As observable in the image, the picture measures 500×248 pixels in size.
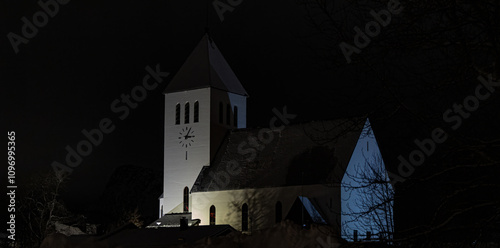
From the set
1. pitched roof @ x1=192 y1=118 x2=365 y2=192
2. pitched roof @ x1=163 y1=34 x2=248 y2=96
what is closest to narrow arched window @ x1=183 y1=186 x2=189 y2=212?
pitched roof @ x1=192 y1=118 x2=365 y2=192

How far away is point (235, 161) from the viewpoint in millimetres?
55875

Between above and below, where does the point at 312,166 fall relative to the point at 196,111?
below

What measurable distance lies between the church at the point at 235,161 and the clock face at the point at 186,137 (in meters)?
0.08

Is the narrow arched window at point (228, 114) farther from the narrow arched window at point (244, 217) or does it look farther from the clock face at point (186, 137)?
the narrow arched window at point (244, 217)

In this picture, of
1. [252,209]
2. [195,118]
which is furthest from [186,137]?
[252,209]

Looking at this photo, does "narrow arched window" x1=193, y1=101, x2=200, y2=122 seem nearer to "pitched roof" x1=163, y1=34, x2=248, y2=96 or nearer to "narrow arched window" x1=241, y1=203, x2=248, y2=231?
"pitched roof" x1=163, y1=34, x2=248, y2=96

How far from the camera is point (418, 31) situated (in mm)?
7992

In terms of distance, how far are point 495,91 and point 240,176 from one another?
152 feet

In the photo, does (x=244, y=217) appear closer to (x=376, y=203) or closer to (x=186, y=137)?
(x=186, y=137)

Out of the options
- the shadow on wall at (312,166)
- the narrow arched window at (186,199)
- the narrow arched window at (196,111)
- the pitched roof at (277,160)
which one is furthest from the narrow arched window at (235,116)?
the shadow on wall at (312,166)

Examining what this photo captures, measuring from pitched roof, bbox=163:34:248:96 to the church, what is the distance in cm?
8

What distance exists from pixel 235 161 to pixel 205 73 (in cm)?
812

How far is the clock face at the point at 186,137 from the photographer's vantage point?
58.3m

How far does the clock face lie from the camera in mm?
58281
